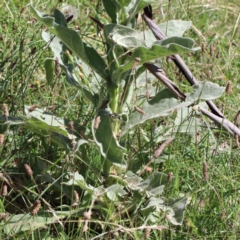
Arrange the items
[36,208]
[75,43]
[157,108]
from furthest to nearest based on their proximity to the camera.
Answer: [157,108]
[75,43]
[36,208]

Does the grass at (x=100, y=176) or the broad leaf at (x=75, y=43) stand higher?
the broad leaf at (x=75, y=43)

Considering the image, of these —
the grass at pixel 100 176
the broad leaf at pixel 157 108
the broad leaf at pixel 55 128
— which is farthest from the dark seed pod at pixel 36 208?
the broad leaf at pixel 157 108

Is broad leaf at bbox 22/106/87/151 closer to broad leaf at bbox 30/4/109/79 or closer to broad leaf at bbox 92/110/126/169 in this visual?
broad leaf at bbox 92/110/126/169

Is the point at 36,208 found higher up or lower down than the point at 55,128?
lower down

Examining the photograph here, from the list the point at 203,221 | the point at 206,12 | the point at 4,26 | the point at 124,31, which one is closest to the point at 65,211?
the point at 203,221

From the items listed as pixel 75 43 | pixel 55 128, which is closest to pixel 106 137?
pixel 55 128

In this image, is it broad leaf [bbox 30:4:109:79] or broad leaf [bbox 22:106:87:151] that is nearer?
broad leaf [bbox 30:4:109:79]

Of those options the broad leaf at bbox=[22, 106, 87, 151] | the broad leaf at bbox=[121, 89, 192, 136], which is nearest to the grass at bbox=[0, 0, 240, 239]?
the broad leaf at bbox=[22, 106, 87, 151]

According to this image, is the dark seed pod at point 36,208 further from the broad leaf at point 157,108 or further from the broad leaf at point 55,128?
the broad leaf at point 157,108

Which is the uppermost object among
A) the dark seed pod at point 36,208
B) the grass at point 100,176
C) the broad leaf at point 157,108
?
the broad leaf at point 157,108

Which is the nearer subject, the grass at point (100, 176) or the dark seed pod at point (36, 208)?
the dark seed pod at point (36, 208)

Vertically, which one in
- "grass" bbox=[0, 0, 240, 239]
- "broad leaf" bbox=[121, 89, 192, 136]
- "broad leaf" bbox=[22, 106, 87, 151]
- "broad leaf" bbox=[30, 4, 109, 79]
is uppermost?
"broad leaf" bbox=[30, 4, 109, 79]

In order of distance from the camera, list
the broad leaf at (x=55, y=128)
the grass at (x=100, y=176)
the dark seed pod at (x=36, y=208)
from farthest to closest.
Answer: the grass at (x=100, y=176) → the broad leaf at (x=55, y=128) → the dark seed pod at (x=36, y=208)

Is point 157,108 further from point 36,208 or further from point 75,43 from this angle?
point 36,208
